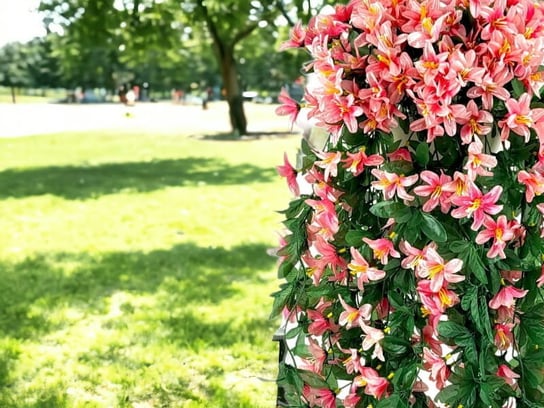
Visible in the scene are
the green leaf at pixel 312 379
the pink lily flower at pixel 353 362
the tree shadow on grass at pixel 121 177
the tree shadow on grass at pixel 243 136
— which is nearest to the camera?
the pink lily flower at pixel 353 362

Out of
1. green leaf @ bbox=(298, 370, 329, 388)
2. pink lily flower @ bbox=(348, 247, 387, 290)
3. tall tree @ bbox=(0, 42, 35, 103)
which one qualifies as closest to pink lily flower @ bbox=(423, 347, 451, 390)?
pink lily flower @ bbox=(348, 247, 387, 290)

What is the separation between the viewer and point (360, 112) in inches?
72.6

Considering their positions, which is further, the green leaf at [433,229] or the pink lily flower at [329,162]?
the pink lily flower at [329,162]

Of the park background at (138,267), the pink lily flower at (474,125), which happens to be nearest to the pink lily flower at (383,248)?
the pink lily flower at (474,125)

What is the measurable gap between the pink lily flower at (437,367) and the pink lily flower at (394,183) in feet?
1.36

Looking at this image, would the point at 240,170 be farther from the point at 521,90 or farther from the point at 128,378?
the point at 521,90

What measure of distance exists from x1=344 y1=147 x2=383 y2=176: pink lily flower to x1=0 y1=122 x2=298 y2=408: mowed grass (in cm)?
75

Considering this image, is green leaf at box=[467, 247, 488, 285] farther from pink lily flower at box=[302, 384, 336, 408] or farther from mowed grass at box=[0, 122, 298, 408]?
mowed grass at box=[0, 122, 298, 408]

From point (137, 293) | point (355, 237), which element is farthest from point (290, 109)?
point (137, 293)

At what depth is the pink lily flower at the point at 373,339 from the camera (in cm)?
188

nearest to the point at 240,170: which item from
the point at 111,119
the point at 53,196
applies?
the point at 53,196

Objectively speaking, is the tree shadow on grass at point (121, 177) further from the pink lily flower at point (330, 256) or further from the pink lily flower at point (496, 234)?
the pink lily flower at point (496, 234)

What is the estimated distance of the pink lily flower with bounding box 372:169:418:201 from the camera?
1.79 metres

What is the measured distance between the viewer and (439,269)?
1.76m
